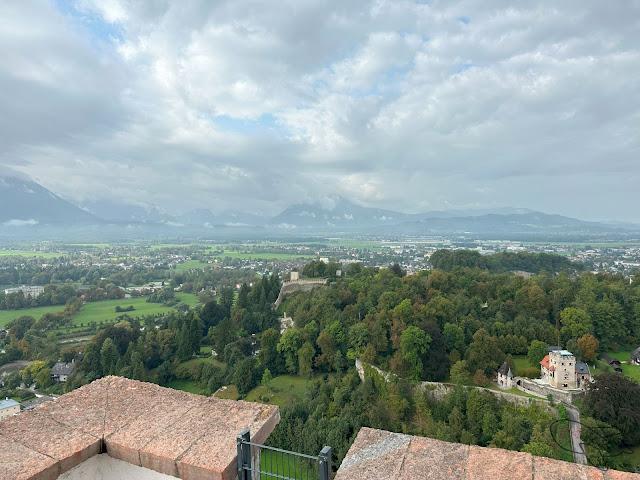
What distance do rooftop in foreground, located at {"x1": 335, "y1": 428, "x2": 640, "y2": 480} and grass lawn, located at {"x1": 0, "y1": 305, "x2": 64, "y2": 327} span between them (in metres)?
50.2

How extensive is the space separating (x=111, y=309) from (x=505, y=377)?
43815 millimetres

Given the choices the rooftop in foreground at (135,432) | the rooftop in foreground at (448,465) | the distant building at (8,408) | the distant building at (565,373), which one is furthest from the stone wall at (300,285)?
the rooftop in foreground at (448,465)

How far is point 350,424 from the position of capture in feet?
57.5

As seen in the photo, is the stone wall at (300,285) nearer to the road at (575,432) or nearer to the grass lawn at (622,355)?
the grass lawn at (622,355)

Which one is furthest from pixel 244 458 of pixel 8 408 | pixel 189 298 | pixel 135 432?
pixel 189 298

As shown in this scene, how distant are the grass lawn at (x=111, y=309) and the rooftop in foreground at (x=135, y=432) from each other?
142 feet

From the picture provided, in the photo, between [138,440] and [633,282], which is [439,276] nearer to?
[633,282]

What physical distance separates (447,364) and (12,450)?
20416mm

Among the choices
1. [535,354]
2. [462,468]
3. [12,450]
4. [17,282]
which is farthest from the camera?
[17,282]

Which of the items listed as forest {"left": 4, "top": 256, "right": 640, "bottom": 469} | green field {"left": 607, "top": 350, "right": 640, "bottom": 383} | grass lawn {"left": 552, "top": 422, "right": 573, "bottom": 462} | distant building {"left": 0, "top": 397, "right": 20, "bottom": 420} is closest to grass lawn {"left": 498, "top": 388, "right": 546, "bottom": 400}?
forest {"left": 4, "top": 256, "right": 640, "bottom": 469}

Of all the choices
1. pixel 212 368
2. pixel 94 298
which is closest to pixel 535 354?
pixel 212 368

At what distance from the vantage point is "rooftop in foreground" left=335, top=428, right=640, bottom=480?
2.30m

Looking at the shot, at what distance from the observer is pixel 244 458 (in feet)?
8.38

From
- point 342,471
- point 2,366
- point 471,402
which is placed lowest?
point 2,366
